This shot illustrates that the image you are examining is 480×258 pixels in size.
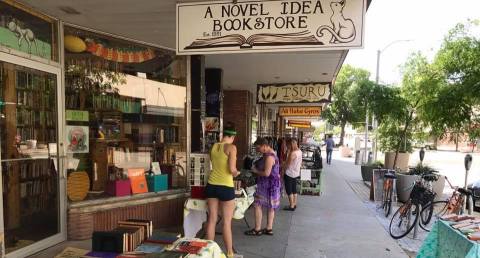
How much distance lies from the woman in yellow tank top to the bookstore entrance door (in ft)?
6.93

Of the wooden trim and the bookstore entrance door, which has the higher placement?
the wooden trim

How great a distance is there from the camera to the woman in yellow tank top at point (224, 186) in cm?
468

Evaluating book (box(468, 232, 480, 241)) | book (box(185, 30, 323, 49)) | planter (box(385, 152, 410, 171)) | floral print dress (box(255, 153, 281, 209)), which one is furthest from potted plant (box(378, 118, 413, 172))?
book (box(185, 30, 323, 49))

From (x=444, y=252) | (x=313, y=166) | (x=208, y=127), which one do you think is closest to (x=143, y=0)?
(x=444, y=252)

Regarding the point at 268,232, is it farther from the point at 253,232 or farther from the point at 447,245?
the point at 447,245

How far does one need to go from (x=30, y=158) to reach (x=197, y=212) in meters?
2.23

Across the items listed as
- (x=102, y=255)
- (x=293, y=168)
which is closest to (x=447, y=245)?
(x=102, y=255)

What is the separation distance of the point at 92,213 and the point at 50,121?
1405 mm

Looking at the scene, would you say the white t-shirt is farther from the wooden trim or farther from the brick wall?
the wooden trim

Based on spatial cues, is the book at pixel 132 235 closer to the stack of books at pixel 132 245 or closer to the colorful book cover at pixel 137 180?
the stack of books at pixel 132 245

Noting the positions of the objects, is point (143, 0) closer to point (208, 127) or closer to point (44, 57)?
point (44, 57)

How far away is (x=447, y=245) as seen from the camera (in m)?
3.74

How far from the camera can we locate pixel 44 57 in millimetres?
4902

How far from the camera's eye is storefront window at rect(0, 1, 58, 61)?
429cm
